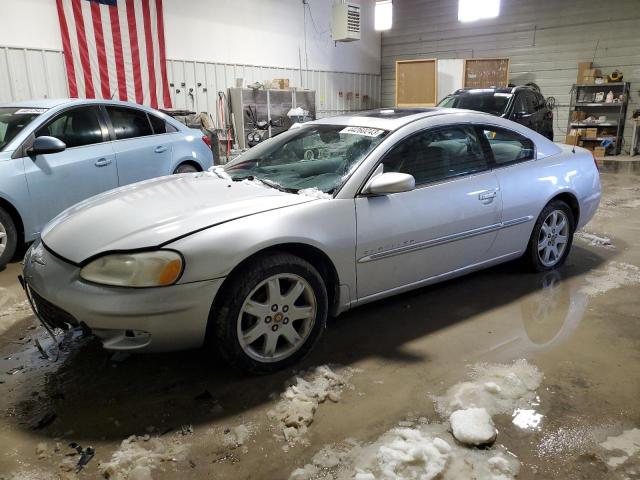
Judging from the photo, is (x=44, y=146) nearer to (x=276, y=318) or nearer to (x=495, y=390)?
(x=276, y=318)

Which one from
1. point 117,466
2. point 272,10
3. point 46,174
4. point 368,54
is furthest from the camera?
point 368,54

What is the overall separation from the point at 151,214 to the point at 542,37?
1285 centimetres

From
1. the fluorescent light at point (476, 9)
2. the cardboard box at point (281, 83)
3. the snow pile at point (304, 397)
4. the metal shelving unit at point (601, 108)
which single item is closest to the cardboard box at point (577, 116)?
the metal shelving unit at point (601, 108)

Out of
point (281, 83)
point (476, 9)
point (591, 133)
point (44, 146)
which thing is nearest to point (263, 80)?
point (281, 83)

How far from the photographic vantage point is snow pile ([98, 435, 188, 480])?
1.83 metres

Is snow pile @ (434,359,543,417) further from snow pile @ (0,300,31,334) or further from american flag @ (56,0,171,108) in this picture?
american flag @ (56,0,171,108)

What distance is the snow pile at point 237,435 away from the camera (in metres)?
2.00

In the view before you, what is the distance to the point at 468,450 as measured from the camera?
76.5 inches

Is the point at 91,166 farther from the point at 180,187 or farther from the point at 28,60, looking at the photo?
the point at 28,60

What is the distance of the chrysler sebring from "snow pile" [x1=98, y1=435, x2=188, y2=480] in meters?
0.40

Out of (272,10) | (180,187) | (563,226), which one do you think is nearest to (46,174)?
(180,187)

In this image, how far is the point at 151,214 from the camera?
2367 mm

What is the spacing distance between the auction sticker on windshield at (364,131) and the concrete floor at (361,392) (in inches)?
44.8

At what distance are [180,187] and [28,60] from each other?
Result: 6.68 metres
